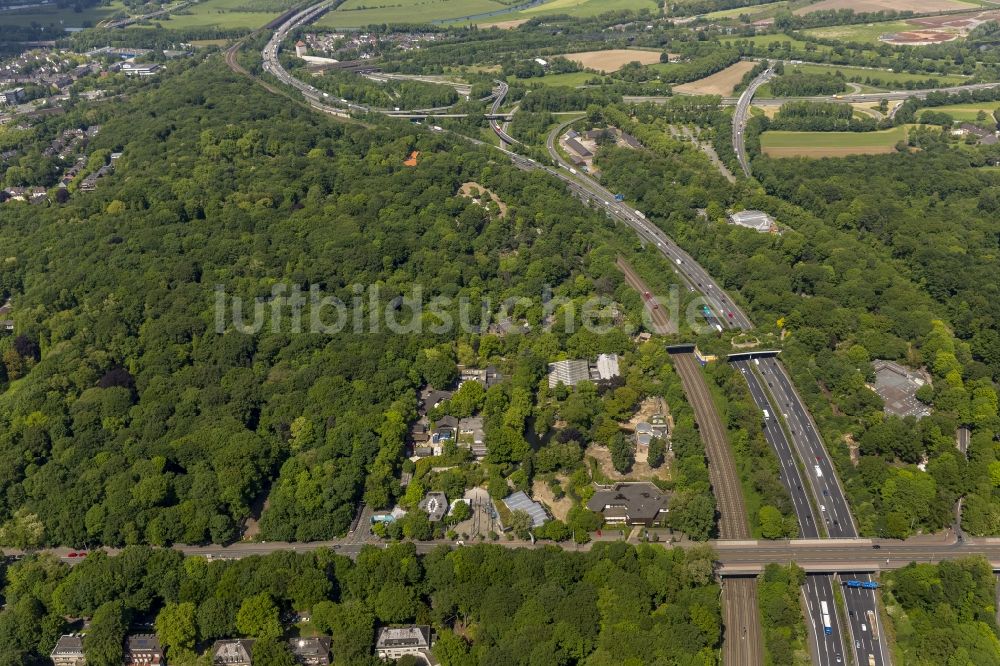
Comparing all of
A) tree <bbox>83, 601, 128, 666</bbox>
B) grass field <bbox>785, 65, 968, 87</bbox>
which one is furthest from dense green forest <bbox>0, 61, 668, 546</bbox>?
grass field <bbox>785, 65, 968, 87</bbox>

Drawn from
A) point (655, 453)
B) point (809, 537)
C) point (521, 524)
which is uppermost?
point (655, 453)

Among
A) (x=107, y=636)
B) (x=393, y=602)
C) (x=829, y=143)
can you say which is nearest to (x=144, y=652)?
(x=107, y=636)

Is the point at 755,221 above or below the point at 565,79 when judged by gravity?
below

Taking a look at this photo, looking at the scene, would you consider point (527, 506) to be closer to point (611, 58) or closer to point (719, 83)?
point (719, 83)

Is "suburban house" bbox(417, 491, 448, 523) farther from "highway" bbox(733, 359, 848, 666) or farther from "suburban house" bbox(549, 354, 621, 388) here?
"highway" bbox(733, 359, 848, 666)

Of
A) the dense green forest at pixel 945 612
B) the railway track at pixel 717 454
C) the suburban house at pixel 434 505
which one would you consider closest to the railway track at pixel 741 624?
the railway track at pixel 717 454

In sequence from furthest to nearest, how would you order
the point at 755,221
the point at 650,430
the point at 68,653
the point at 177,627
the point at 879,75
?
1. the point at 879,75
2. the point at 755,221
3. the point at 650,430
4. the point at 177,627
5. the point at 68,653

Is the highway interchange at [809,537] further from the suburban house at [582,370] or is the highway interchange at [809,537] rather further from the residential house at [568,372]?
the residential house at [568,372]
